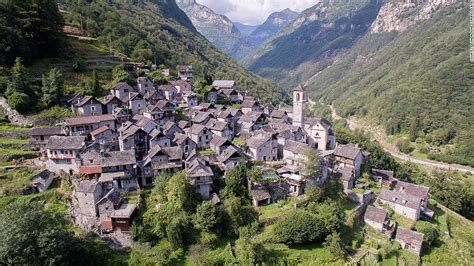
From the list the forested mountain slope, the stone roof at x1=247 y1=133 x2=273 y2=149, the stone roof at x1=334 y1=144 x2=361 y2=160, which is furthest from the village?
the forested mountain slope

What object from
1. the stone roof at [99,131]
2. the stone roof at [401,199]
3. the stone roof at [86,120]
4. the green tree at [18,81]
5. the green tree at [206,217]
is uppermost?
the green tree at [18,81]

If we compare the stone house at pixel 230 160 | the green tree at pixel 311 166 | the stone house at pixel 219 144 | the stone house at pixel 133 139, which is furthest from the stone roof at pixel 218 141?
the green tree at pixel 311 166

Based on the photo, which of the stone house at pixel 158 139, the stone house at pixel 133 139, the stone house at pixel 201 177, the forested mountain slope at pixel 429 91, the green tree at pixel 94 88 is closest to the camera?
the stone house at pixel 201 177

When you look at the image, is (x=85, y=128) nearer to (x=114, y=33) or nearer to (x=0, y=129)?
(x=0, y=129)

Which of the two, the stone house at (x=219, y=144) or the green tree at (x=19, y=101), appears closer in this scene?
the stone house at (x=219, y=144)

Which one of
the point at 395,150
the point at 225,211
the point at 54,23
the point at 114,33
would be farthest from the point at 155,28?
the point at 225,211

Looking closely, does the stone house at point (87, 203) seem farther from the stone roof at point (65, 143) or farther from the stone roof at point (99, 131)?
the stone roof at point (99, 131)
